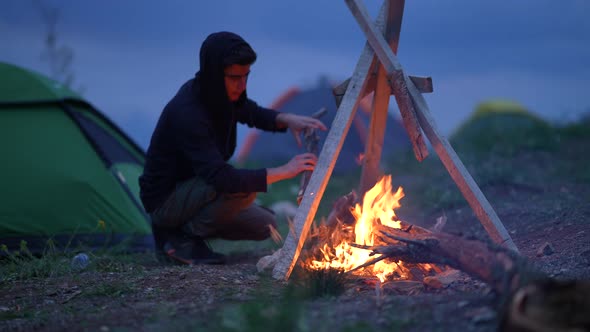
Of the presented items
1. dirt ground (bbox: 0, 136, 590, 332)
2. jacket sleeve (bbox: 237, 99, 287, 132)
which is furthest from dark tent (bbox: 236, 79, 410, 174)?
jacket sleeve (bbox: 237, 99, 287, 132)

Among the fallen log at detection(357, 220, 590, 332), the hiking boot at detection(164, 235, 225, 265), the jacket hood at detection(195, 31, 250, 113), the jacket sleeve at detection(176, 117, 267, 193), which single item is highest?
the jacket hood at detection(195, 31, 250, 113)

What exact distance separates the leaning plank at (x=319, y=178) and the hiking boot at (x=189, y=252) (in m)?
1.17

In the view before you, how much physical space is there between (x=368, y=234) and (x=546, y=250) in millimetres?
1111

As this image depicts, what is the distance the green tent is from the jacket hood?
62.1 inches

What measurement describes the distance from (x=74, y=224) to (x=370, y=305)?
3504 millimetres

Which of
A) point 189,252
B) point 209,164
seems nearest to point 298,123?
point 209,164

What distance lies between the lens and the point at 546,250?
3.76 meters

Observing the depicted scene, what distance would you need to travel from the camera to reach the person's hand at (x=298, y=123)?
427 centimetres

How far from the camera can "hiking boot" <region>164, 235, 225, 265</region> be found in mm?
4543

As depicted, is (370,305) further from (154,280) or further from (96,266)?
(96,266)

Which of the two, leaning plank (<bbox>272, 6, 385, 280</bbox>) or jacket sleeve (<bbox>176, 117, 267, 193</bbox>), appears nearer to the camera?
leaning plank (<bbox>272, 6, 385, 280</bbox>)

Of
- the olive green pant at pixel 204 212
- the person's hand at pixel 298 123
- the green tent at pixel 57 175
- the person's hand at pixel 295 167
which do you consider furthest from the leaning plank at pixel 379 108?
the green tent at pixel 57 175

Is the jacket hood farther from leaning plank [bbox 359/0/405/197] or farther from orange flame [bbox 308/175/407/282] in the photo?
orange flame [bbox 308/175/407/282]

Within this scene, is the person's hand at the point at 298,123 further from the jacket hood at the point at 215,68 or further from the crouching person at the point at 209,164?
the jacket hood at the point at 215,68
